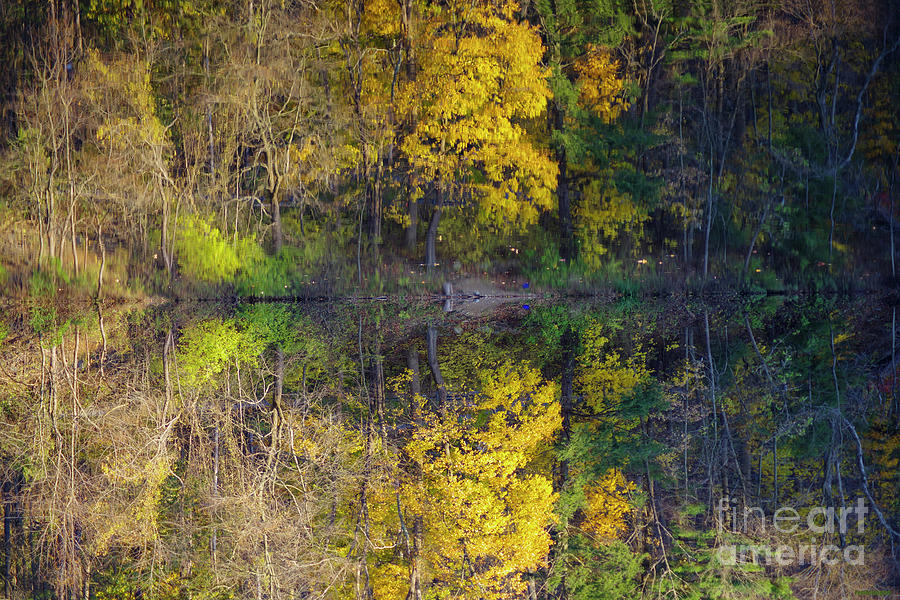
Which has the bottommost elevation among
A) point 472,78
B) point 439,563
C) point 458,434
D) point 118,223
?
point 439,563

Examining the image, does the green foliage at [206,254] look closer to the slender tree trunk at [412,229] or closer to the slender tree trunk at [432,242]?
the slender tree trunk at [432,242]

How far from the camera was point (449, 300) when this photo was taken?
65.6 feet

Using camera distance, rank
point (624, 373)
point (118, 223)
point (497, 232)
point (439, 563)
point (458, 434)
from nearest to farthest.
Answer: point (439, 563), point (458, 434), point (624, 373), point (118, 223), point (497, 232)

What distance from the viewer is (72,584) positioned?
8391 millimetres

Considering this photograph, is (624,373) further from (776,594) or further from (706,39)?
(706,39)

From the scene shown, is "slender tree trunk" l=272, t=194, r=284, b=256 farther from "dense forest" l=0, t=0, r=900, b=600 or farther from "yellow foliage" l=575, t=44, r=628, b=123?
"yellow foliage" l=575, t=44, r=628, b=123

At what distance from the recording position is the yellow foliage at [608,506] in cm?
986

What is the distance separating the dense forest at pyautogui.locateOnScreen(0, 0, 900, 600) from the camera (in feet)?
30.4

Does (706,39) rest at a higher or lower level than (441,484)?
higher

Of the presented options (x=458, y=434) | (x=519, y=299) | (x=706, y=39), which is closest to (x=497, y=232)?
(x=519, y=299)

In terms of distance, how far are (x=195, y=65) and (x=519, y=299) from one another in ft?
29.1

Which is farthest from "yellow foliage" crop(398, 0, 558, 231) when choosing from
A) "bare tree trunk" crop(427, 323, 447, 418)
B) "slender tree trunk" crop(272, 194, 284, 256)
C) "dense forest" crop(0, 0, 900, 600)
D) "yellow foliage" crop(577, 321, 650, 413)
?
"yellow foliage" crop(577, 321, 650, 413)

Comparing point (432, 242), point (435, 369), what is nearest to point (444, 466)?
point (435, 369)

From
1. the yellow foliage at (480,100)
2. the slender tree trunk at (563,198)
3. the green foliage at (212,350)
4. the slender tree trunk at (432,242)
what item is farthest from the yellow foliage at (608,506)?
the slender tree trunk at (563,198)
